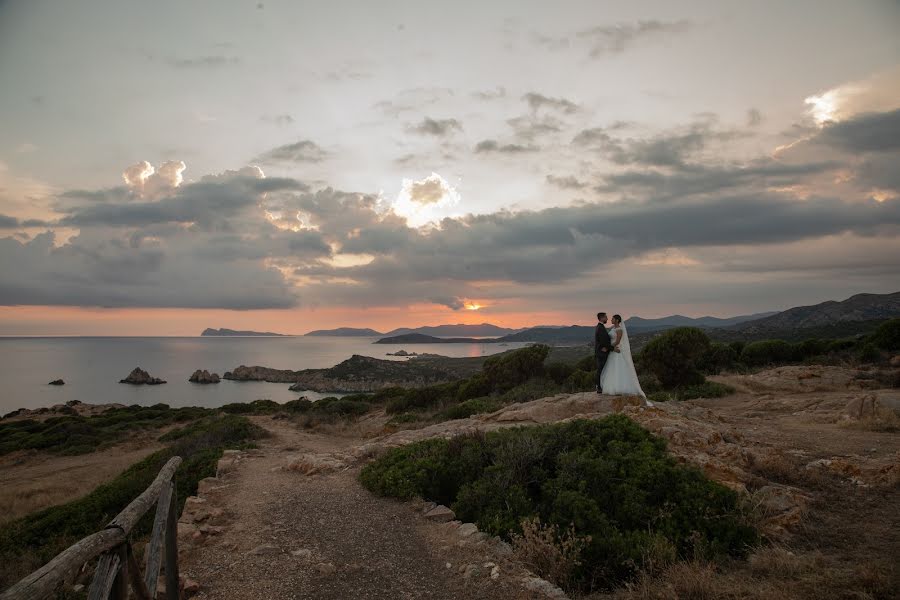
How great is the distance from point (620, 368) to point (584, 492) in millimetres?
7160

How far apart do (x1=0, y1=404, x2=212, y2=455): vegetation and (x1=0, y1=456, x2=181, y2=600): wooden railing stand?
2805cm

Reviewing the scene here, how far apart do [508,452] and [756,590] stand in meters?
4.52

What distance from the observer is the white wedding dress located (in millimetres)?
13633

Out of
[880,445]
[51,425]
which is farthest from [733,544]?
[51,425]

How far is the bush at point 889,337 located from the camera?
2361 cm

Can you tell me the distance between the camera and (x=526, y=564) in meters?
5.77

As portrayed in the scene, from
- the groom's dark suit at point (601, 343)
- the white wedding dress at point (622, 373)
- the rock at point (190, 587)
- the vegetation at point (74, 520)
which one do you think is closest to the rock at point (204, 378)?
the vegetation at point (74, 520)

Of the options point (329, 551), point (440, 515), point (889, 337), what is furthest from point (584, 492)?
point (889, 337)

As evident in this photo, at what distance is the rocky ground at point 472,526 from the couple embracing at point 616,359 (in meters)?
0.63

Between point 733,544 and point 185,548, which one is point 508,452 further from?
point 185,548

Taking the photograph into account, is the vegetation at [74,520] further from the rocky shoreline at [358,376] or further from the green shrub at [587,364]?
the rocky shoreline at [358,376]

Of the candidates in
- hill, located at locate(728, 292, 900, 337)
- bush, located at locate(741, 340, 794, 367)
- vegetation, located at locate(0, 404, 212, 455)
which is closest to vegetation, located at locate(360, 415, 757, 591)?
bush, located at locate(741, 340, 794, 367)

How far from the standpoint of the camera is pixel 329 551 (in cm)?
648

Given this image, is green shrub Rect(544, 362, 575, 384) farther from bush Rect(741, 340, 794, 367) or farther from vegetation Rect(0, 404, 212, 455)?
vegetation Rect(0, 404, 212, 455)
